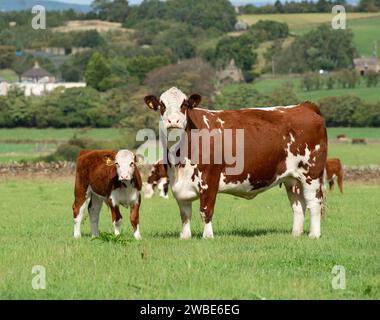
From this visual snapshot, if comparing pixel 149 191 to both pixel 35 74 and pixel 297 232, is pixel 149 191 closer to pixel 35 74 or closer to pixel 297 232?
pixel 297 232

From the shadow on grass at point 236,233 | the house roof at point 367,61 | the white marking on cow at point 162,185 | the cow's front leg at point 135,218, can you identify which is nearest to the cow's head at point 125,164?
the cow's front leg at point 135,218

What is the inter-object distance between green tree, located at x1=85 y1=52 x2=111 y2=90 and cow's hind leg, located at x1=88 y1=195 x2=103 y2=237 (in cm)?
13927

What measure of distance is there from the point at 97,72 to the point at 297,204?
14710 cm

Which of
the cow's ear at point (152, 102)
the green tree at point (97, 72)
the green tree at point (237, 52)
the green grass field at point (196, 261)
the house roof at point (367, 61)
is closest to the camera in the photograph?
the green grass field at point (196, 261)

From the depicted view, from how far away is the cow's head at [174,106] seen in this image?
54.7 feet

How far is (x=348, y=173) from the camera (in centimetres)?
4928

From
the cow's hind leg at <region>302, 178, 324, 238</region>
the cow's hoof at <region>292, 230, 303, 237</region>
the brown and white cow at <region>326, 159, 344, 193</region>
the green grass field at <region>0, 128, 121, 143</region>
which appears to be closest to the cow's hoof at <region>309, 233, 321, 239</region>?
the cow's hind leg at <region>302, 178, 324, 238</region>

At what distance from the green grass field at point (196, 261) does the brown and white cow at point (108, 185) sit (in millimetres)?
557

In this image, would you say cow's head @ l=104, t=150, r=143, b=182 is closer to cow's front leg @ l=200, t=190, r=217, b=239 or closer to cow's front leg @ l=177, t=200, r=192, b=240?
cow's front leg @ l=177, t=200, r=192, b=240

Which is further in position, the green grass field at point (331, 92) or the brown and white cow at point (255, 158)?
the green grass field at point (331, 92)

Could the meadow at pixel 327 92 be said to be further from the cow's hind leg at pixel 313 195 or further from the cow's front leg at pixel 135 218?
the cow's front leg at pixel 135 218

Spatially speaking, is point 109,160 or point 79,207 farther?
point 79,207

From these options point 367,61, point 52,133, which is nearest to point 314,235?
point 52,133

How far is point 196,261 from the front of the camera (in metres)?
14.2
